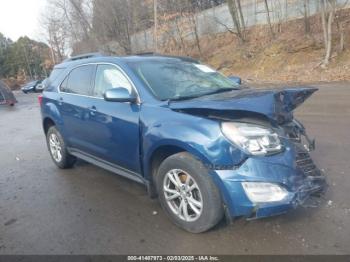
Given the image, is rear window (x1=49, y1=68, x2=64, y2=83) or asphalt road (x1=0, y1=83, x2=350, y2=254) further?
rear window (x1=49, y1=68, x2=64, y2=83)

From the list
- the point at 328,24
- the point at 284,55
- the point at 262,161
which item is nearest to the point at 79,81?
the point at 262,161

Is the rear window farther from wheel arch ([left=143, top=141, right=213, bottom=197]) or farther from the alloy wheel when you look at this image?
the alloy wheel

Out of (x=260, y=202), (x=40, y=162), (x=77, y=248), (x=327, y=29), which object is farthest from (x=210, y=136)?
(x=327, y=29)

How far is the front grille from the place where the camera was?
3509mm

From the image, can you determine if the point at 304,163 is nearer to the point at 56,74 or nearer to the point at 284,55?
the point at 56,74

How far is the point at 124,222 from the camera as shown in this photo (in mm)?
4023

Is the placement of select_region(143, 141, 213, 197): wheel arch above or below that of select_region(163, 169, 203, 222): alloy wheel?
above

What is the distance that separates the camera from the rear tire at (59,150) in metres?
5.95

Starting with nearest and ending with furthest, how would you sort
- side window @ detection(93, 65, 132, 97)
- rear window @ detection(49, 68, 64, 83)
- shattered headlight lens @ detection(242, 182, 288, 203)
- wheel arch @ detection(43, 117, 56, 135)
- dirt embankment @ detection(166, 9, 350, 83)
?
shattered headlight lens @ detection(242, 182, 288, 203) < side window @ detection(93, 65, 132, 97) < rear window @ detection(49, 68, 64, 83) < wheel arch @ detection(43, 117, 56, 135) < dirt embankment @ detection(166, 9, 350, 83)

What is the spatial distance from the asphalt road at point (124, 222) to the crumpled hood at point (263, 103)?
42.9 inches

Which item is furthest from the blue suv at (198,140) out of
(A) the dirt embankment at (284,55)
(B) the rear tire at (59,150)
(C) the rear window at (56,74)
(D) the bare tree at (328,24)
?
(D) the bare tree at (328,24)

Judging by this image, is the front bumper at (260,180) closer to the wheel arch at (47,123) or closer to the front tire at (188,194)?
the front tire at (188,194)

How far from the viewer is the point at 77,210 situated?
443 cm

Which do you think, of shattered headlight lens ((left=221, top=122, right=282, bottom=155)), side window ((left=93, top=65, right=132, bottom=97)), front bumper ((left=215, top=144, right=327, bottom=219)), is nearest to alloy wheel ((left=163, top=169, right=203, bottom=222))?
front bumper ((left=215, top=144, right=327, bottom=219))
